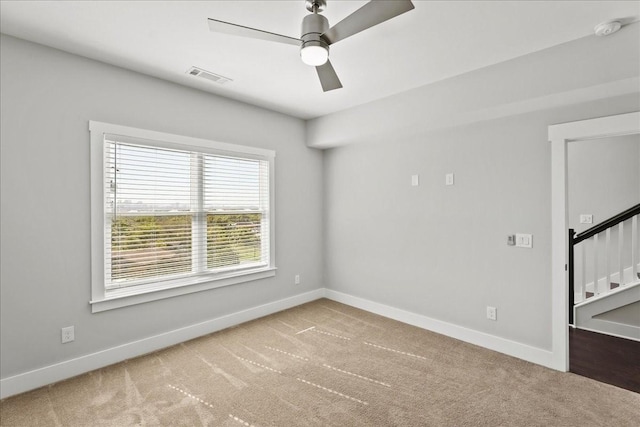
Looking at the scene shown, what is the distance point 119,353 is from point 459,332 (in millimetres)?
3368

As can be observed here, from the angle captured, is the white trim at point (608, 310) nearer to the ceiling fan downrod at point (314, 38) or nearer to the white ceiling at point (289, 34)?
the white ceiling at point (289, 34)

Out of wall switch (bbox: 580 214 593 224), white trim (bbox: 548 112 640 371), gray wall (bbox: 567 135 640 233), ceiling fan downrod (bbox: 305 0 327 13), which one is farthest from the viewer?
wall switch (bbox: 580 214 593 224)

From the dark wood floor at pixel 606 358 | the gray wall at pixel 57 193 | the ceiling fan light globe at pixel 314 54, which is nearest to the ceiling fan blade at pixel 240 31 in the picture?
the ceiling fan light globe at pixel 314 54

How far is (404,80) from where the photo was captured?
123 inches

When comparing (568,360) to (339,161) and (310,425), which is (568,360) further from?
(339,161)

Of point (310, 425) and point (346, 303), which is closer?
point (310, 425)

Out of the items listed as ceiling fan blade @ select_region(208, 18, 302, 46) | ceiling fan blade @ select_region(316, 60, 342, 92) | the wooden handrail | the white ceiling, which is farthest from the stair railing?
ceiling fan blade @ select_region(208, 18, 302, 46)

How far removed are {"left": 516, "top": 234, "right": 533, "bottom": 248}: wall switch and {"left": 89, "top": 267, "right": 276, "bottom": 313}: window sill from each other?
2.86 metres

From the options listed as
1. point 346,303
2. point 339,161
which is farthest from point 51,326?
point 339,161

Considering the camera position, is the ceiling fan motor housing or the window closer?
the ceiling fan motor housing

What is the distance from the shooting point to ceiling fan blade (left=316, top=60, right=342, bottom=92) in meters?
2.12

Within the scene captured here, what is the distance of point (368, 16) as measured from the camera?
165cm

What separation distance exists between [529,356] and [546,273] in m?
0.78

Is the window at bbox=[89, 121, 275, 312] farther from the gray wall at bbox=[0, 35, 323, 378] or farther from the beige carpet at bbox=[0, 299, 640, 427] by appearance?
the beige carpet at bbox=[0, 299, 640, 427]
